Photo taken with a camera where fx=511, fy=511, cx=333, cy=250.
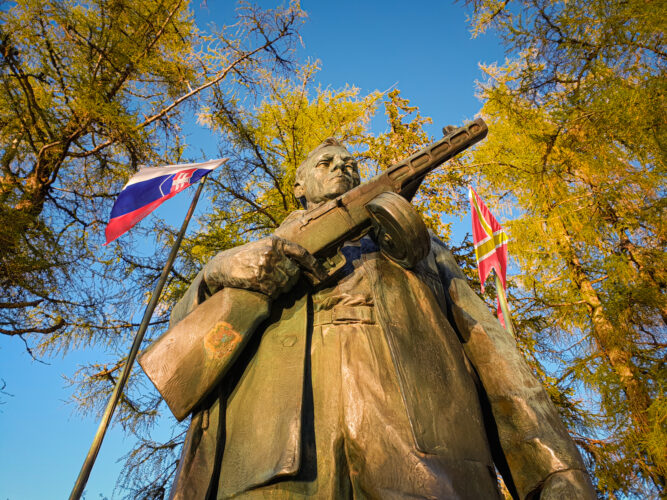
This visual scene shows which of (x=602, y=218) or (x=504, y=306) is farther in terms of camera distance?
(x=602, y=218)

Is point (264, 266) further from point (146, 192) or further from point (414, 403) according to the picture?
point (146, 192)

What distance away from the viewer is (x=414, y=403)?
1.72 m

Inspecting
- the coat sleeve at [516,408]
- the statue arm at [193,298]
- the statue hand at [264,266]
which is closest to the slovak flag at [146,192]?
the statue arm at [193,298]

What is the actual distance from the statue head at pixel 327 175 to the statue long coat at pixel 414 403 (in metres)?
0.55

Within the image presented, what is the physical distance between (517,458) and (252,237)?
705cm

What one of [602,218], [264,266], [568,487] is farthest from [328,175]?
[602,218]

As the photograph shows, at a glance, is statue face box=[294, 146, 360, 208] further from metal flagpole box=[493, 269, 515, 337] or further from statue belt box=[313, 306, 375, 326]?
metal flagpole box=[493, 269, 515, 337]

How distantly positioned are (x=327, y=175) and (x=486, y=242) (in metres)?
4.16

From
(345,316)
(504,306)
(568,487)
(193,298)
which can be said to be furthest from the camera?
(504,306)

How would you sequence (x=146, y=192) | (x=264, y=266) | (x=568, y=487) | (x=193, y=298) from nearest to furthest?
1. (x=568, y=487)
2. (x=264, y=266)
3. (x=193, y=298)
4. (x=146, y=192)

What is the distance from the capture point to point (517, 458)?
1.81m

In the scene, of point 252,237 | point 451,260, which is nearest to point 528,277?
point 252,237

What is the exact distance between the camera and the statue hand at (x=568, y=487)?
1611 mm

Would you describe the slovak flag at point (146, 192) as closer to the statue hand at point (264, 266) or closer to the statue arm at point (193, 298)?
the statue arm at point (193, 298)
